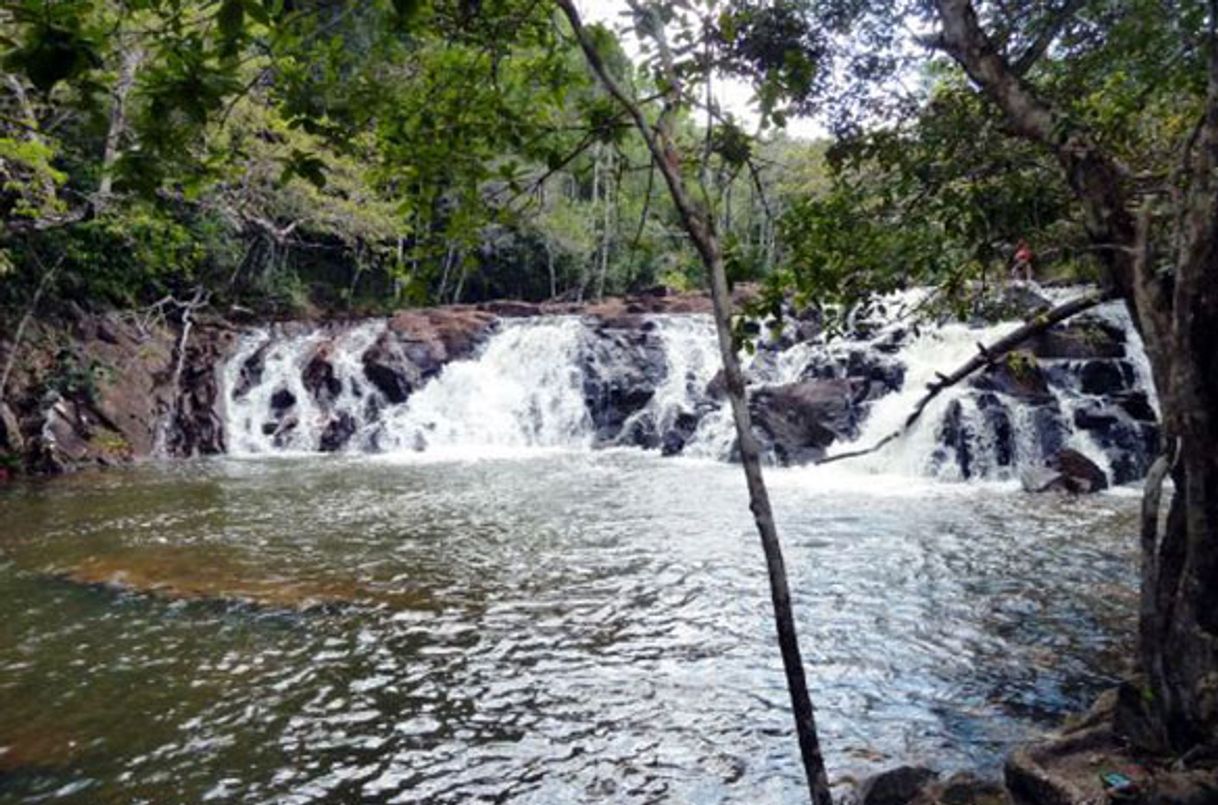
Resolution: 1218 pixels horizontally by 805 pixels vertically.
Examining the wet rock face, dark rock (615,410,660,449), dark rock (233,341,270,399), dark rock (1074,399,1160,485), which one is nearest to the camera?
dark rock (1074,399,1160,485)

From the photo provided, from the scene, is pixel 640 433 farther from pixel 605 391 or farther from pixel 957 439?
pixel 957 439

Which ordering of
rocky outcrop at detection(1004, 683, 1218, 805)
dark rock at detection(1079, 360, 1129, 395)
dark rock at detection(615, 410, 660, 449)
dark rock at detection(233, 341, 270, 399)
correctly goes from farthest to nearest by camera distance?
dark rock at detection(233, 341, 270, 399) < dark rock at detection(615, 410, 660, 449) < dark rock at detection(1079, 360, 1129, 395) < rocky outcrop at detection(1004, 683, 1218, 805)

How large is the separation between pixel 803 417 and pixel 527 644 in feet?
39.4

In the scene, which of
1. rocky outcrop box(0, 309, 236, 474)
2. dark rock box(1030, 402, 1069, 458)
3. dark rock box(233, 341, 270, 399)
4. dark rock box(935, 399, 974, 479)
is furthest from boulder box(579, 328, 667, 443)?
dark rock box(1030, 402, 1069, 458)

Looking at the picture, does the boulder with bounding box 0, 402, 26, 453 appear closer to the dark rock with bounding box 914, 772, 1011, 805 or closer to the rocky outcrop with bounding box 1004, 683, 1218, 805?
the dark rock with bounding box 914, 772, 1011, 805

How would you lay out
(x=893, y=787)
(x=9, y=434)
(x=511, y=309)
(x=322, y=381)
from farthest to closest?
(x=511, y=309) < (x=322, y=381) < (x=9, y=434) < (x=893, y=787)

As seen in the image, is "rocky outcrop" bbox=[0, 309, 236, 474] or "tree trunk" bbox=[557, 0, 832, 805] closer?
"tree trunk" bbox=[557, 0, 832, 805]

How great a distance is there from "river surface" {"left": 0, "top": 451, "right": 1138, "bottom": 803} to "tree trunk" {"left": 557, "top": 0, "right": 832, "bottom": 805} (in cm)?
183

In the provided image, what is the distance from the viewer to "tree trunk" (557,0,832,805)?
330 cm

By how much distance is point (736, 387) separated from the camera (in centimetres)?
336

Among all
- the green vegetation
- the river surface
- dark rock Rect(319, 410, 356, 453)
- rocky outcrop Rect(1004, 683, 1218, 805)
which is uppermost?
the green vegetation

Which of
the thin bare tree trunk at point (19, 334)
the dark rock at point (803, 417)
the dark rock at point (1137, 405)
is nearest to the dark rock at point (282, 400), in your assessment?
the thin bare tree trunk at point (19, 334)

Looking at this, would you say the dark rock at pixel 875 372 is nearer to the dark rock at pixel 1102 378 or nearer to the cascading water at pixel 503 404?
the dark rock at pixel 1102 378

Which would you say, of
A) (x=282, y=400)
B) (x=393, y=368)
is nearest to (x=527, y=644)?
(x=393, y=368)
